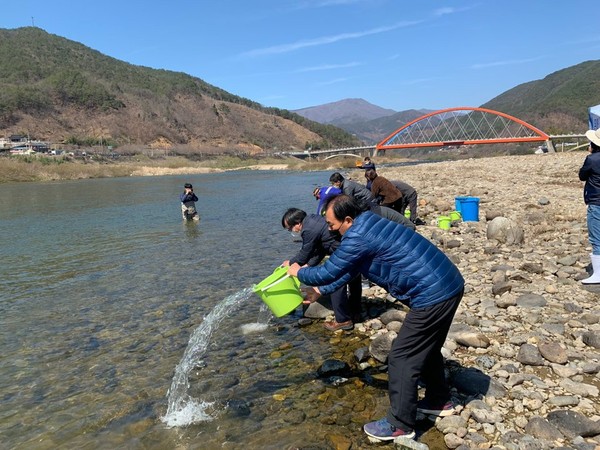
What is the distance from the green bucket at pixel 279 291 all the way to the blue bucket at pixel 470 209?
933cm

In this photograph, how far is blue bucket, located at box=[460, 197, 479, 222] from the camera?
12727 mm

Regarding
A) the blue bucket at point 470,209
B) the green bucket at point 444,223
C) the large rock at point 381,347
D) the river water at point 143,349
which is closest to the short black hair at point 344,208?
the river water at point 143,349

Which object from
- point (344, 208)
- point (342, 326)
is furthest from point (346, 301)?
point (344, 208)

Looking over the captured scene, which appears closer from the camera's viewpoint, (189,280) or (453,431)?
(453,431)

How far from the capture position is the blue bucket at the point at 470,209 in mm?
12727

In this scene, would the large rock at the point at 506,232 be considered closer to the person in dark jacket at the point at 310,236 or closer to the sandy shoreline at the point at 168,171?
the person in dark jacket at the point at 310,236

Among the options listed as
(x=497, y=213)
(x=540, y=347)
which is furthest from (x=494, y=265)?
(x=497, y=213)

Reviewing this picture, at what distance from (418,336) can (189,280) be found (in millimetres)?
6909

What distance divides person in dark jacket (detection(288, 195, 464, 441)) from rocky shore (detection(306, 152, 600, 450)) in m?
0.59

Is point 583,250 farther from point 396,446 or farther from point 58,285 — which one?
point 58,285

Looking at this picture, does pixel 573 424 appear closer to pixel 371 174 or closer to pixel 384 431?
pixel 384 431

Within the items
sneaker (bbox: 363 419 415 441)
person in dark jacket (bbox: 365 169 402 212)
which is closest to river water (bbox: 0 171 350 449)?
sneaker (bbox: 363 419 415 441)

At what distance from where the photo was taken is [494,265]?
323 inches

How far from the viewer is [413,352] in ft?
11.5
